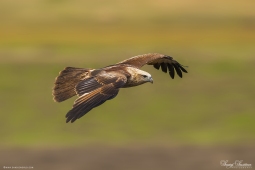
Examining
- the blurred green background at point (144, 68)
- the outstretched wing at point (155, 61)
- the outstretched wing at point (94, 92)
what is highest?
the blurred green background at point (144, 68)

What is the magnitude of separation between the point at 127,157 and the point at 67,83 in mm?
8820

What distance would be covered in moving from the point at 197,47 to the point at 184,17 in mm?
5719

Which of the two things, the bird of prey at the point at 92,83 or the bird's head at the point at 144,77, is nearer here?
the bird of prey at the point at 92,83

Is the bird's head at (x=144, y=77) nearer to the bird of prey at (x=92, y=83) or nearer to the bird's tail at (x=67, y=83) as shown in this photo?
the bird of prey at (x=92, y=83)

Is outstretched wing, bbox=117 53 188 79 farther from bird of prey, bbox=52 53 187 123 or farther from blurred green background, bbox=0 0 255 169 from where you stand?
blurred green background, bbox=0 0 255 169

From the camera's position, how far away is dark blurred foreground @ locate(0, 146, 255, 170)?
69.2 feet

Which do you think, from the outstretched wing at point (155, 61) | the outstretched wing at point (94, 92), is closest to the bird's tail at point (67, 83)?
the outstretched wing at point (94, 92)

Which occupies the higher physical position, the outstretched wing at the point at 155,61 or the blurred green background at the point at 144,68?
the blurred green background at the point at 144,68

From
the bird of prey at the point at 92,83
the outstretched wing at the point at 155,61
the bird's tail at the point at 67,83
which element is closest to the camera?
the bird of prey at the point at 92,83

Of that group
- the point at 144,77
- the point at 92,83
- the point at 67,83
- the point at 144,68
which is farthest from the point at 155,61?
the point at 144,68

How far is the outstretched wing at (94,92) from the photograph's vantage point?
12.1 m

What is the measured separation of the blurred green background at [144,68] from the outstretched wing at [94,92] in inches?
415

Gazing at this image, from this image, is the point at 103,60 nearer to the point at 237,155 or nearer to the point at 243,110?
the point at 243,110

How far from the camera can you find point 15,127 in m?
24.4
